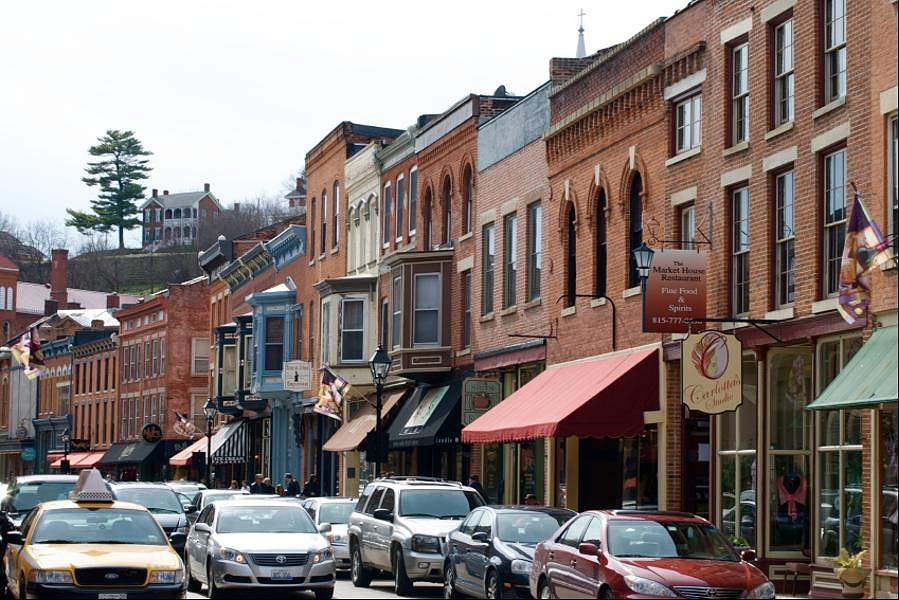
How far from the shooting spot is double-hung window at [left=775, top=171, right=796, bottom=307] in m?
24.2

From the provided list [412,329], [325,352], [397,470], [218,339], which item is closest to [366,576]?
[412,329]

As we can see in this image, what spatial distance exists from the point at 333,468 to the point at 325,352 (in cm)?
422

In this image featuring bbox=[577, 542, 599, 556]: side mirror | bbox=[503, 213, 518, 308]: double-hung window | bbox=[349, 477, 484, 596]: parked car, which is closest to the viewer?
bbox=[577, 542, 599, 556]: side mirror

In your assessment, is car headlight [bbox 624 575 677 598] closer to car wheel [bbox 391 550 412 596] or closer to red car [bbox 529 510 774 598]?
red car [bbox 529 510 774 598]

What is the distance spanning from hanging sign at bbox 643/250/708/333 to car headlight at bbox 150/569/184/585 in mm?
9416

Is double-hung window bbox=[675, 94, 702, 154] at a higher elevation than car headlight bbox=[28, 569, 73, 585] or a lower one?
higher

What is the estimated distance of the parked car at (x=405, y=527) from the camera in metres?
24.7

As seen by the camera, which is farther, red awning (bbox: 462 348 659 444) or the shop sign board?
the shop sign board

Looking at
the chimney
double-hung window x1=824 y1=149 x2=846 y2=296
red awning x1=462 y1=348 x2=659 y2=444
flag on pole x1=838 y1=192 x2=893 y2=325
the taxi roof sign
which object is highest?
the chimney

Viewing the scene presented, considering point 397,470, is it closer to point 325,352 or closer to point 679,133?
point 325,352

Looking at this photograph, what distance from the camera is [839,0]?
23.1 metres

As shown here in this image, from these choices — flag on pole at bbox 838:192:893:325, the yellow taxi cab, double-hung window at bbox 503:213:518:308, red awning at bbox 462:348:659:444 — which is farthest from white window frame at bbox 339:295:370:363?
flag on pole at bbox 838:192:893:325

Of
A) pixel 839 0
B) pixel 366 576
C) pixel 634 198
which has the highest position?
pixel 839 0

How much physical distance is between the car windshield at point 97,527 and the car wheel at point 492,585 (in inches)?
168
